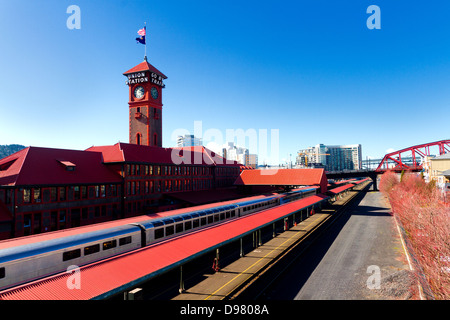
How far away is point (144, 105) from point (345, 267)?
58.3m

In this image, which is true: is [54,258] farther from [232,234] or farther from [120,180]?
[120,180]

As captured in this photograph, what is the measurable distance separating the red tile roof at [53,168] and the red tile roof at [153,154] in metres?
3.03

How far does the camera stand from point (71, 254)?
19.1 m

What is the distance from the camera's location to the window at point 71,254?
18750mm

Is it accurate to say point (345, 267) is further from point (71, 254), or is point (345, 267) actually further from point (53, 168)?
point (53, 168)

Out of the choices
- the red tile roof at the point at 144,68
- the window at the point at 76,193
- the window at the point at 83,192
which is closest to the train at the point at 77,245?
the window at the point at 76,193

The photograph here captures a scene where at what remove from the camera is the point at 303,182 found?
7056 centimetres

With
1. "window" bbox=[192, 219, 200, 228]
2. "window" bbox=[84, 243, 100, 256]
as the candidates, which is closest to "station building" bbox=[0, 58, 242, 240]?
"window" bbox=[84, 243, 100, 256]

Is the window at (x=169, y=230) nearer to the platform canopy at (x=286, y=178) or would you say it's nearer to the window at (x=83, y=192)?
the window at (x=83, y=192)

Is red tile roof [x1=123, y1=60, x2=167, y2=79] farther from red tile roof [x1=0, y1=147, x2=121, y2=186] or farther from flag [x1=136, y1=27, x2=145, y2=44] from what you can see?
red tile roof [x1=0, y1=147, x2=121, y2=186]

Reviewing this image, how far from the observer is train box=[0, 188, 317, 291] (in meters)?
16.2

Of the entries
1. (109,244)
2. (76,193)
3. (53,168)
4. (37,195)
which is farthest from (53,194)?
(109,244)

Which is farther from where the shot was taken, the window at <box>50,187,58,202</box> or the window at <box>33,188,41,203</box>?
the window at <box>50,187,58,202</box>
